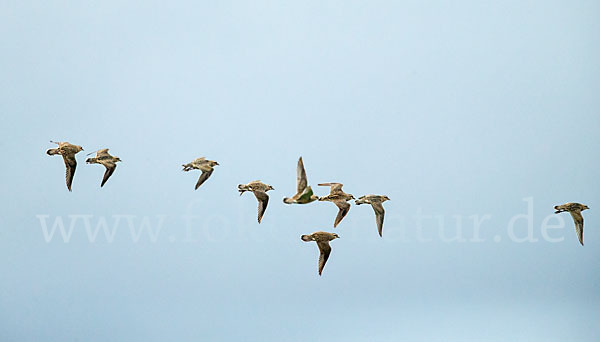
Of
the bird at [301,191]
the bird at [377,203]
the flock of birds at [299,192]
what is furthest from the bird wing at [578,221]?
the bird at [301,191]

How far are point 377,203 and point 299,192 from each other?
3.92 m

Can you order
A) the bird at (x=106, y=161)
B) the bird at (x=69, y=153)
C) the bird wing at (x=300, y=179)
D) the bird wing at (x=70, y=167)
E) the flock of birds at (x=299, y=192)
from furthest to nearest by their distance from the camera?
the bird at (x=106, y=161), the bird wing at (x=70, y=167), the bird at (x=69, y=153), the flock of birds at (x=299, y=192), the bird wing at (x=300, y=179)

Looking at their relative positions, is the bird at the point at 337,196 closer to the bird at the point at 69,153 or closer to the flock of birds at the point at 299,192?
the flock of birds at the point at 299,192

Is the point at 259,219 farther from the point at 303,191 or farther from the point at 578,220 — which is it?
the point at 578,220

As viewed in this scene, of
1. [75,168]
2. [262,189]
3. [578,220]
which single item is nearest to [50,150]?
[75,168]

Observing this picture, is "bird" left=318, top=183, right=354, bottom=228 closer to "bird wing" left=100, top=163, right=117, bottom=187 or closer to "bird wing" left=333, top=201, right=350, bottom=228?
"bird wing" left=333, top=201, right=350, bottom=228

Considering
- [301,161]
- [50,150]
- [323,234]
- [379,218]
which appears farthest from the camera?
[379,218]

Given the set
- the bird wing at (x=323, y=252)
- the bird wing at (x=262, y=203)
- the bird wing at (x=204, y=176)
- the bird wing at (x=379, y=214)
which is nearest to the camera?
the bird wing at (x=204, y=176)

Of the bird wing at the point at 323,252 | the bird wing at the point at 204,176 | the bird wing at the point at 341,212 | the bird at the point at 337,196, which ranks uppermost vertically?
the bird wing at the point at 204,176

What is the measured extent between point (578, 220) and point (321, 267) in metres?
5.09

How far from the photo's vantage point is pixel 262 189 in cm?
1903

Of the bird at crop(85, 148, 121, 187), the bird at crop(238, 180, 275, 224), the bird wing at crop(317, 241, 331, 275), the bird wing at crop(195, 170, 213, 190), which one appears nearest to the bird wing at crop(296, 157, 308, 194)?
the bird at crop(238, 180, 275, 224)

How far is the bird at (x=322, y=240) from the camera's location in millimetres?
19344

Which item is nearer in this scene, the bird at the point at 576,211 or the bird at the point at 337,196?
the bird at the point at 337,196
